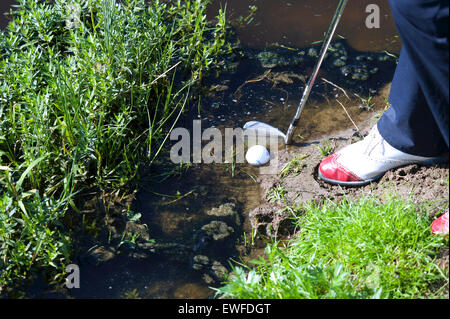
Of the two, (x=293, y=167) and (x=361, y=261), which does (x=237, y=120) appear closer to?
(x=293, y=167)

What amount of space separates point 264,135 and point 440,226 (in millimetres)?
1330

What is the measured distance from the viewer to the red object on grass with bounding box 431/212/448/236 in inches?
83.1

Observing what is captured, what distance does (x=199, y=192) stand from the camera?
2.88m

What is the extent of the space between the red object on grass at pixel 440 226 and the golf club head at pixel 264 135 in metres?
1.20

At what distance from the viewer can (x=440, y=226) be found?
2141 millimetres

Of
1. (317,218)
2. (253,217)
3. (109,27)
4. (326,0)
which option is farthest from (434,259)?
(326,0)

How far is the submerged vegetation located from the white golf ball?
0.56m

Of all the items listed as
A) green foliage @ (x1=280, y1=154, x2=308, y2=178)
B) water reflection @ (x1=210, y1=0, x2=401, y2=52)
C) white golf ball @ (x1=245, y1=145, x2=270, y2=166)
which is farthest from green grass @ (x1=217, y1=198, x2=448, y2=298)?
water reflection @ (x1=210, y1=0, x2=401, y2=52)

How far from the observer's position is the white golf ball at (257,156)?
3004mm

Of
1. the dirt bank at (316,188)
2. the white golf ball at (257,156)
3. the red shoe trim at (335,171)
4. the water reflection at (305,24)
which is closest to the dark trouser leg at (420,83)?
the dirt bank at (316,188)

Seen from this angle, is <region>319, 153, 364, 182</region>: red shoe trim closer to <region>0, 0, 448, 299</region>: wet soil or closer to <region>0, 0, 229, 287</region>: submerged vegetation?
<region>0, 0, 448, 299</region>: wet soil

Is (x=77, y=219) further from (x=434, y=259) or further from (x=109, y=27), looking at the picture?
(x=434, y=259)
